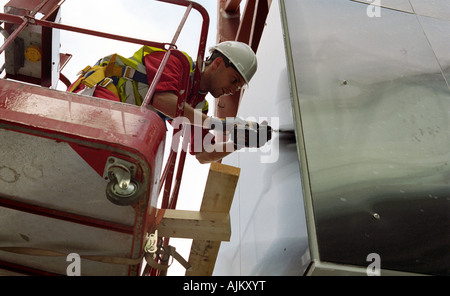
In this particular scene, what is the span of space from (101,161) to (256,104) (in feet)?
7.79

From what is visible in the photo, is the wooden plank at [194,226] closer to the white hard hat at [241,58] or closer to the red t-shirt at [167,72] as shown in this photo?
the red t-shirt at [167,72]

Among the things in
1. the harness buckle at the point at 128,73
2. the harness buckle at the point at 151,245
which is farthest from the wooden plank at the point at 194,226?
the harness buckle at the point at 128,73

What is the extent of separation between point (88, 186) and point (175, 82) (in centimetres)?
108

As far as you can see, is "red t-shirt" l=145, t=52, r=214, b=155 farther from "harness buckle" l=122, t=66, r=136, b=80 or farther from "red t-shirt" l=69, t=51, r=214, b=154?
"harness buckle" l=122, t=66, r=136, b=80

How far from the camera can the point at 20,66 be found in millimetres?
4645

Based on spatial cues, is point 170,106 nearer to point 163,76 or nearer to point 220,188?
point 163,76

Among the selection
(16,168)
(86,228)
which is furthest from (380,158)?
(16,168)

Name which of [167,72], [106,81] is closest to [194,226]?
[167,72]

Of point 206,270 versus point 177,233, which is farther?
point 206,270

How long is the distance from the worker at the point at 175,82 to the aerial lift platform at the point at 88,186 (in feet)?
0.79

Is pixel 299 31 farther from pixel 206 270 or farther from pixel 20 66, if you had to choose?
pixel 20 66

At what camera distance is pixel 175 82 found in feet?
10.1

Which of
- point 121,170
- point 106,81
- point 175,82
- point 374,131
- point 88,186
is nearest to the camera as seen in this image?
point 121,170

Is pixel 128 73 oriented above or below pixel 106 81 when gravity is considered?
above
